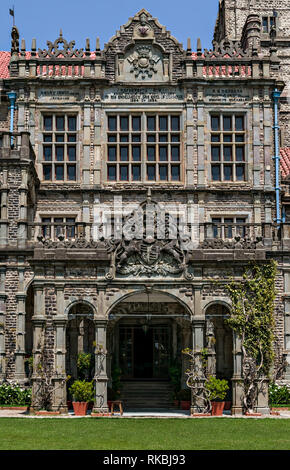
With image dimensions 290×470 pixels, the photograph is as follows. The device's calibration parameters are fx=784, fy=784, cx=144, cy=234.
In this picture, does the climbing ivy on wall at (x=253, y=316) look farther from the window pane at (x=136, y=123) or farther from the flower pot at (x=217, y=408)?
the window pane at (x=136, y=123)

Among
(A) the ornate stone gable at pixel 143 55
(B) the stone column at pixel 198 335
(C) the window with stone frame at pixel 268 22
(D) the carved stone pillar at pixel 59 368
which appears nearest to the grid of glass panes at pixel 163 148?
(A) the ornate stone gable at pixel 143 55

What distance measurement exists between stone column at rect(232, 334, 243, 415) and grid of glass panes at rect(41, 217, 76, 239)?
28.2ft

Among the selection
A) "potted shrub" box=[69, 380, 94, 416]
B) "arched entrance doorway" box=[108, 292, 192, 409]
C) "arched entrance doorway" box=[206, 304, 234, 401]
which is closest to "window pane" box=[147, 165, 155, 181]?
"arched entrance doorway" box=[108, 292, 192, 409]

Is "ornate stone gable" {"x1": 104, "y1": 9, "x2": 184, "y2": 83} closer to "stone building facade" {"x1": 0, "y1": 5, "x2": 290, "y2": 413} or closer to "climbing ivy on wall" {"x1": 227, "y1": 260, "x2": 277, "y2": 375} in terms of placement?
"stone building facade" {"x1": 0, "y1": 5, "x2": 290, "y2": 413}

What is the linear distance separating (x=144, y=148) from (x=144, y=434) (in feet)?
56.3

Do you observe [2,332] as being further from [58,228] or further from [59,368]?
[59,368]

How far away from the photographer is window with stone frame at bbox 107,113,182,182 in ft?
112

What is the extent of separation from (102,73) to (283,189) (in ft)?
31.2

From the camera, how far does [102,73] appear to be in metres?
34.4

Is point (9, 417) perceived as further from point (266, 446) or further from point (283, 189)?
point (283, 189)

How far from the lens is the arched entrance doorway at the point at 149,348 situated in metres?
28.7

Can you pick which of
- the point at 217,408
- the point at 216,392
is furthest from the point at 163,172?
the point at 217,408

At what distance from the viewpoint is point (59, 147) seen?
34250 mm
